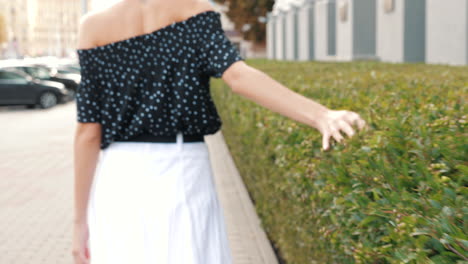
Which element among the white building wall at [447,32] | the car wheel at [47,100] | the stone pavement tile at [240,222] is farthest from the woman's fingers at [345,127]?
the car wheel at [47,100]

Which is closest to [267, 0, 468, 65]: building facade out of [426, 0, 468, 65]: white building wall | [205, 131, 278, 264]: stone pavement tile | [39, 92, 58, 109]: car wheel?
[426, 0, 468, 65]: white building wall

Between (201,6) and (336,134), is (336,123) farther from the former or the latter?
(201,6)

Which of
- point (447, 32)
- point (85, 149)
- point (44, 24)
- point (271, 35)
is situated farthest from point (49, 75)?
point (44, 24)

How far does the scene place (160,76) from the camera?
2301mm

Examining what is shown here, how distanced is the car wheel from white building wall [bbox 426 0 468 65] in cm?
1469

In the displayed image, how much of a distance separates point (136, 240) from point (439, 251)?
966mm

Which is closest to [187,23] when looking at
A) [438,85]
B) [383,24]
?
[438,85]

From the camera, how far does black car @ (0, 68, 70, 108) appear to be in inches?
976

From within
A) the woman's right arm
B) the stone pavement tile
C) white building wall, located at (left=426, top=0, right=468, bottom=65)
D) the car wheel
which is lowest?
the stone pavement tile

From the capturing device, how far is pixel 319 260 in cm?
393

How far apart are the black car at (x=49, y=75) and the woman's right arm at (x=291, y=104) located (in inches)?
995

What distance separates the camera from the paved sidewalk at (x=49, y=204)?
635 cm

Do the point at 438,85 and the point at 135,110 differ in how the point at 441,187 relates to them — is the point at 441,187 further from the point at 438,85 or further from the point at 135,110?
the point at 438,85

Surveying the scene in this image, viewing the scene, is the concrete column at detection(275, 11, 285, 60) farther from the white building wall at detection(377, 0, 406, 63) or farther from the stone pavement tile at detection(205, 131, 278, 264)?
the stone pavement tile at detection(205, 131, 278, 264)
